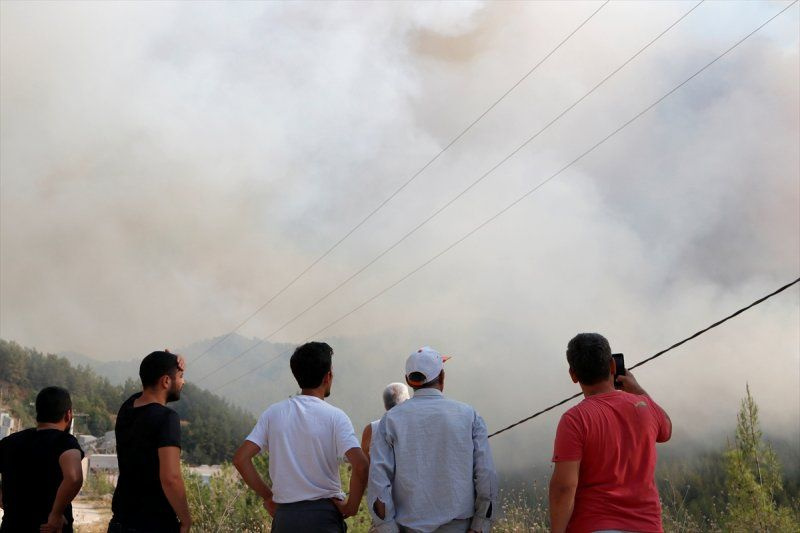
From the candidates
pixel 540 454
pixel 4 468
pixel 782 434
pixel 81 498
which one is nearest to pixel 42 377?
pixel 540 454

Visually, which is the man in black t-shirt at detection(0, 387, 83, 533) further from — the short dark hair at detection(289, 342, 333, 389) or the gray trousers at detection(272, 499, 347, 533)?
the short dark hair at detection(289, 342, 333, 389)

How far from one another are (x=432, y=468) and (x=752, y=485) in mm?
11731

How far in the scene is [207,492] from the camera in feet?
51.4

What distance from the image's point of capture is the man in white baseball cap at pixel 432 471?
486 centimetres

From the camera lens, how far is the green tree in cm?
1312

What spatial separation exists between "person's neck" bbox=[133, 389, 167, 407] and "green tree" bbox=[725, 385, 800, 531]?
9575 millimetres

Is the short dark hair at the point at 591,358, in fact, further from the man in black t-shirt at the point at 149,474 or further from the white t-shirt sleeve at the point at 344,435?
the man in black t-shirt at the point at 149,474

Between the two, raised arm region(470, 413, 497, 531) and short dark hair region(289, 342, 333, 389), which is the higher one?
short dark hair region(289, 342, 333, 389)

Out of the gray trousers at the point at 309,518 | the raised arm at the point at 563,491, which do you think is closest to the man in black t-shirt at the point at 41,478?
the gray trousers at the point at 309,518

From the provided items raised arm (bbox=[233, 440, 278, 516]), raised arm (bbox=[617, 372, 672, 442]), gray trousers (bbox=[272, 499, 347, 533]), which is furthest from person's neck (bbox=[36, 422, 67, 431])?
raised arm (bbox=[617, 372, 672, 442])

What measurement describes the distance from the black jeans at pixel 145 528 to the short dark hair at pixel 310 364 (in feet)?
3.77

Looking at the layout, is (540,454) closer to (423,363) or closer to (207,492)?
(207,492)

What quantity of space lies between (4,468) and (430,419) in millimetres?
3134

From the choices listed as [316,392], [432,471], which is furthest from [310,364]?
[432,471]
